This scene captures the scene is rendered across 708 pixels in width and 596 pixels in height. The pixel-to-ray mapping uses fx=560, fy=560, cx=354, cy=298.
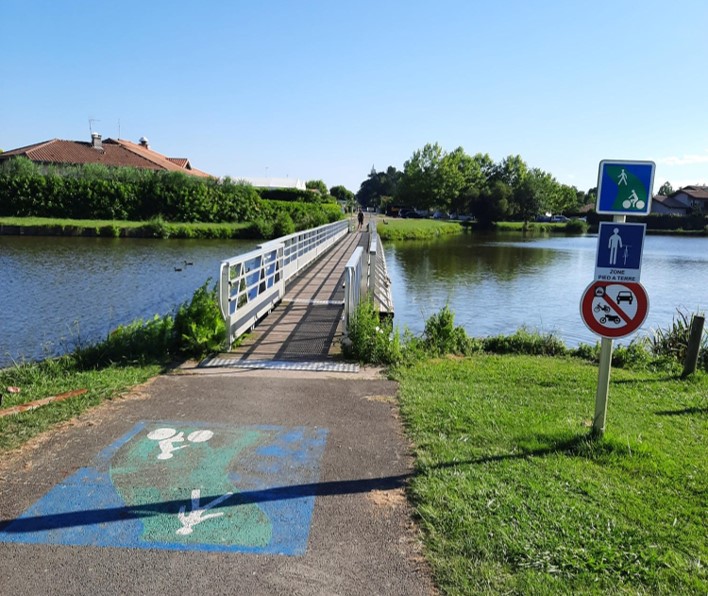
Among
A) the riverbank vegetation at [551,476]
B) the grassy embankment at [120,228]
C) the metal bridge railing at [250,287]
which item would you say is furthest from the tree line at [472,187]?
the riverbank vegetation at [551,476]

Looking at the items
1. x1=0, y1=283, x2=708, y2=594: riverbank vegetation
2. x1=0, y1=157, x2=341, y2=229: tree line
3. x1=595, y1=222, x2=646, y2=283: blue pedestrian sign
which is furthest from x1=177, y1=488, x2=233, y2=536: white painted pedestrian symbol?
x1=0, y1=157, x2=341, y2=229: tree line

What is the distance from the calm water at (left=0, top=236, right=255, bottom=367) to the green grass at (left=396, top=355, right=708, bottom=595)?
22.1 ft

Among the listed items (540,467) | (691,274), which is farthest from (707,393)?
(691,274)

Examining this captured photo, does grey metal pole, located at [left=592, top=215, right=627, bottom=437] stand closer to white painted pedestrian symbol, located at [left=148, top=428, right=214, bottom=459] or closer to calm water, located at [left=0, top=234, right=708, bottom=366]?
white painted pedestrian symbol, located at [left=148, top=428, right=214, bottom=459]

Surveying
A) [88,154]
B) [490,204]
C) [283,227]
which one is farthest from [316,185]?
[283,227]

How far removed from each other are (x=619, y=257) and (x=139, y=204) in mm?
45848

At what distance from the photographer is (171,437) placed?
495 cm

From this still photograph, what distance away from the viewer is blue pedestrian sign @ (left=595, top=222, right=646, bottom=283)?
4.72 m

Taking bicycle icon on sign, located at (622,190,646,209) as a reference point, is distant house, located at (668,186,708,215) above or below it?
above

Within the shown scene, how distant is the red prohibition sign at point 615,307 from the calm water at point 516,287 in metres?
6.23

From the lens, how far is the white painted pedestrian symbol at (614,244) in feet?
15.6

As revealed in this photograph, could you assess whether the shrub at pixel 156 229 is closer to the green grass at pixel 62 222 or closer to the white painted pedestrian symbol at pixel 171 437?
the green grass at pixel 62 222

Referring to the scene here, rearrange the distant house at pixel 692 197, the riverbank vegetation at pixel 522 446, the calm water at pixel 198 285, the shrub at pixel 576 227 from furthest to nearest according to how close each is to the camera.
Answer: the distant house at pixel 692 197 → the shrub at pixel 576 227 → the calm water at pixel 198 285 → the riverbank vegetation at pixel 522 446

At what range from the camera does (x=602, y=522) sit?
363cm
